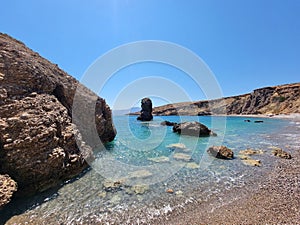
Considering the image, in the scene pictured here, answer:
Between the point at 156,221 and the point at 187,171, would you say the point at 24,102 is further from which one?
the point at 187,171

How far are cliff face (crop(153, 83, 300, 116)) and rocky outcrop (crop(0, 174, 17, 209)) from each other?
9787 centimetres

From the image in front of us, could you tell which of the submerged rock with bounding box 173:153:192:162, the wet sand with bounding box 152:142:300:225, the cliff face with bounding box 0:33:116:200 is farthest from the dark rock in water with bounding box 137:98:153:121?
the wet sand with bounding box 152:142:300:225

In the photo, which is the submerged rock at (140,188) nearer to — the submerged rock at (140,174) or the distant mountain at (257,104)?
the submerged rock at (140,174)

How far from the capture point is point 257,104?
325ft

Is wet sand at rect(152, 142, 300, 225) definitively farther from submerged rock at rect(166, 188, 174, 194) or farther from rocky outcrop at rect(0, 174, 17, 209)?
rocky outcrop at rect(0, 174, 17, 209)

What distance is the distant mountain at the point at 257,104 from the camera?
260 ft

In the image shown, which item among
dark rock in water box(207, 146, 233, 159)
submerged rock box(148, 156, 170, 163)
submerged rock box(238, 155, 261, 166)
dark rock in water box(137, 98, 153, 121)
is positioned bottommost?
submerged rock box(148, 156, 170, 163)

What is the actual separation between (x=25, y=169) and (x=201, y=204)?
9190 millimetres

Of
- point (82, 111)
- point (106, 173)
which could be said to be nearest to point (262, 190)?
point (106, 173)

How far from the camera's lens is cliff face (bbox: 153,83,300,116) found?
79.3m

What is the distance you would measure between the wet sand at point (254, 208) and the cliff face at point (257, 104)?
287 ft

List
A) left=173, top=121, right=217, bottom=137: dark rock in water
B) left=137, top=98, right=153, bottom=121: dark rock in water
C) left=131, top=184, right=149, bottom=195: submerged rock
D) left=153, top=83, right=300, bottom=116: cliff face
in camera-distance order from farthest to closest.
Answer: left=153, top=83, right=300, bottom=116: cliff face → left=137, top=98, right=153, bottom=121: dark rock in water → left=173, top=121, right=217, bottom=137: dark rock in water → left=131, top=184, right=149, bottom=195: submerged rock

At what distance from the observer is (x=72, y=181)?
975 centimetres

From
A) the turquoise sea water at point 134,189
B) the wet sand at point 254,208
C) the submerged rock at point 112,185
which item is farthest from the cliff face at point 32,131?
the wet sand at point 254,208
